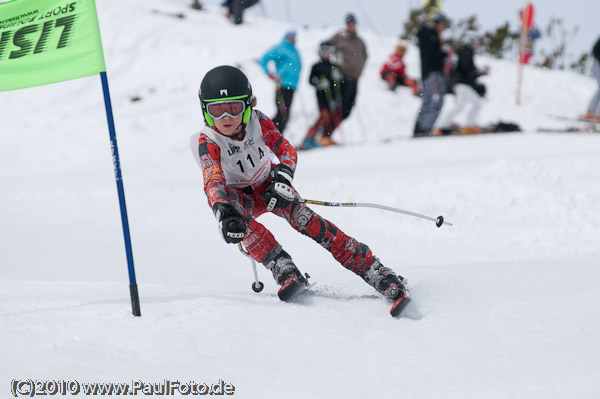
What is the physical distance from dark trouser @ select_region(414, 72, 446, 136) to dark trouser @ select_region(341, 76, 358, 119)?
1375 mm

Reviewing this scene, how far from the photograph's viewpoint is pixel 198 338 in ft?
9.62

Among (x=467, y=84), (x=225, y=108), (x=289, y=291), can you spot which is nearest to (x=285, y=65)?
(x=467, y=84)

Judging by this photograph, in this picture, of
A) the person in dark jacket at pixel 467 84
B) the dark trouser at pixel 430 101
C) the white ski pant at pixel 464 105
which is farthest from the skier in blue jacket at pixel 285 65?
the white ski pant at pixel 464 105

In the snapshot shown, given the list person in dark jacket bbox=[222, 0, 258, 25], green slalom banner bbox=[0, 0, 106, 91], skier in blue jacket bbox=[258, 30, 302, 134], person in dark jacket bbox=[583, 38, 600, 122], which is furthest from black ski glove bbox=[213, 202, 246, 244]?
person in dark jacket bbox=[222, 0, 258, 25]

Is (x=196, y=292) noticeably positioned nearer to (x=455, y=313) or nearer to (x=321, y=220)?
(x=321, y=220)

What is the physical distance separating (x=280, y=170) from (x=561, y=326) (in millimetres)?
1785

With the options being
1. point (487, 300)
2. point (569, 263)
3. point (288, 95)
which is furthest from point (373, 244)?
point (288, 95)

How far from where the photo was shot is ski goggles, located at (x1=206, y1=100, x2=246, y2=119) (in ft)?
12.2

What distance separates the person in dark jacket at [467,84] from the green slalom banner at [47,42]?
10557 mm

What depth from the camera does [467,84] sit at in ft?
45.5

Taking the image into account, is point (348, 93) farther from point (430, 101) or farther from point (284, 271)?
point (284, 271)

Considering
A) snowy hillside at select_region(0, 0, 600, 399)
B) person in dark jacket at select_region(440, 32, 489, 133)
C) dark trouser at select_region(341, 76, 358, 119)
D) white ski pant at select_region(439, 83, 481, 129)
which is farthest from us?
white ski pant at select_region(439, 83, 481, 129)

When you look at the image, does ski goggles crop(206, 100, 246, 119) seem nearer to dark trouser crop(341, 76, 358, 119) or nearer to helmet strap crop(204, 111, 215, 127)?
helmet strap crop(204, 111, 215, 127)

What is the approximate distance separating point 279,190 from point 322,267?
75.9 inches
